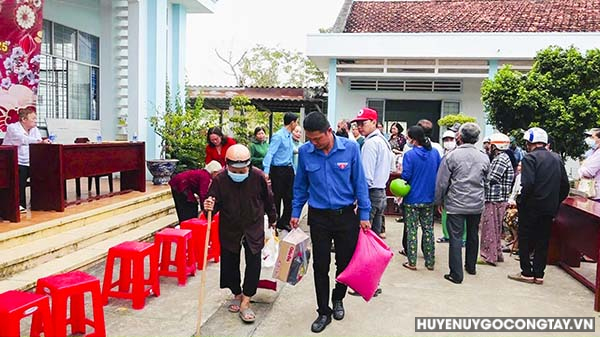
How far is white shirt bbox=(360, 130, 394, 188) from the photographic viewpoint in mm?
5629

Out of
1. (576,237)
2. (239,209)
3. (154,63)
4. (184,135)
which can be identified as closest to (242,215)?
(239,209)

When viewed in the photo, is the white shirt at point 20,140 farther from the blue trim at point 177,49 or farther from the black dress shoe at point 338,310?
the blue trim at point 177,49

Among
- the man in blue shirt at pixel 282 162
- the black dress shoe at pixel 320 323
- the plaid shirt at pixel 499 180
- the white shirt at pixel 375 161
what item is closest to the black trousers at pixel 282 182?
the man in blue shirt at pixel 282 162

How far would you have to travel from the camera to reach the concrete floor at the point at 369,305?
3.98 metres

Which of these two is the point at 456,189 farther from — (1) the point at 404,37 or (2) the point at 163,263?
(1) the point at 404,37

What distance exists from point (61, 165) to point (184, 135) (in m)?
3.91

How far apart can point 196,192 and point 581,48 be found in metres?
11.2

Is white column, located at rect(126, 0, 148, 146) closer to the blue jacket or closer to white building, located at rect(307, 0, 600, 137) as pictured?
white building, located at rect(307, 0, 600, 137)

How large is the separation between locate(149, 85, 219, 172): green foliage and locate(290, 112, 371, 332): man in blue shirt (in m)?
6.19

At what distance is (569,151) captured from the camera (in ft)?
26.8

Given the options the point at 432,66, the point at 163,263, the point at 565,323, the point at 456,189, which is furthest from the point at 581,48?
the point at 163,263

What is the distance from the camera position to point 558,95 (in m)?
7.95

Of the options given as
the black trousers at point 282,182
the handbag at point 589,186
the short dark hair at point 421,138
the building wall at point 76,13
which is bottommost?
the black trousers at point 282,182

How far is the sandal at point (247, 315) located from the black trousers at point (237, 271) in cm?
13
